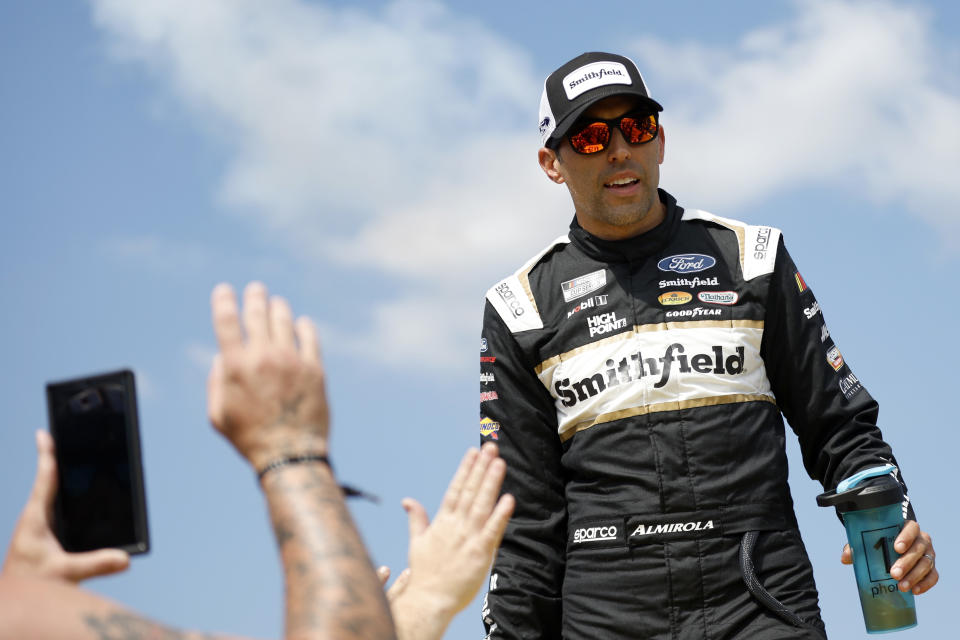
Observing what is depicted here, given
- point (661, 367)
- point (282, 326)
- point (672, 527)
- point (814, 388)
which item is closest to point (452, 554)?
point (282, 326)

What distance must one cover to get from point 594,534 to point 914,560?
47.1 inches

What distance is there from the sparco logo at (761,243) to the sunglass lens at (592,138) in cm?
76

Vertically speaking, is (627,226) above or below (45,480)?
above

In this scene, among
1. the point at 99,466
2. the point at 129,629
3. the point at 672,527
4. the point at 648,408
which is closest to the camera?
the point at 129,629

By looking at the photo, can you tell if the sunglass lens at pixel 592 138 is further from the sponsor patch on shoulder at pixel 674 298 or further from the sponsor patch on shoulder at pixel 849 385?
the sponsor patch on shoulder at pixel 849 385

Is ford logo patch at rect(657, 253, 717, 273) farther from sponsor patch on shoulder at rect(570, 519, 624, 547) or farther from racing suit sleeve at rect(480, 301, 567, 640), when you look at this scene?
sponsor patch on shoulder at rect(570, 519, 624, 547)

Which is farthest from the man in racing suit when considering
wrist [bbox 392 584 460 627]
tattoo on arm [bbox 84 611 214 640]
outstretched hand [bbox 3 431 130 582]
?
tattoo on arm [bbox 84 611 214 640]

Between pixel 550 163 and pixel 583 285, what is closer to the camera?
pixel 583 285

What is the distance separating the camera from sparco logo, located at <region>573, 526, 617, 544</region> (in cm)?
460

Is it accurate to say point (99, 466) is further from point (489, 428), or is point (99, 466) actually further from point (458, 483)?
point (489, 428)

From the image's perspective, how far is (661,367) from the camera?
4668 millimetres

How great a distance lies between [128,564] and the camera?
88.5 inches

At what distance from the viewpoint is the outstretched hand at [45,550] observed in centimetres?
223

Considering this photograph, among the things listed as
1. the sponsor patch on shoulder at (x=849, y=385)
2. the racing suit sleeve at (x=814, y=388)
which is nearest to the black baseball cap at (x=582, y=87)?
the racing suit sleeve at (x=814, y=388)
